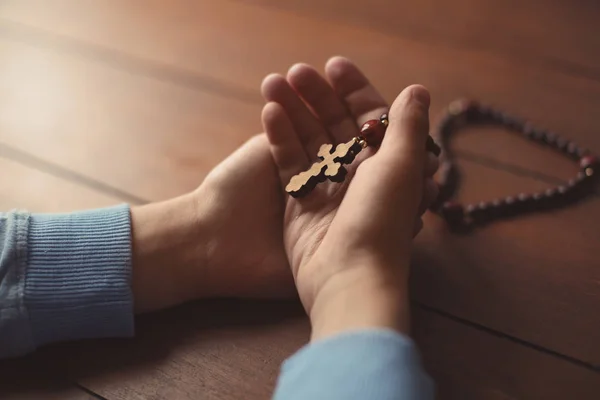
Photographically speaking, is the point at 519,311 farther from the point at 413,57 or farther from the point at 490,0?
the point at 490,0

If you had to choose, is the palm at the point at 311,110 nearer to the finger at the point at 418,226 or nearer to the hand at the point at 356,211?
the hand at the point at 356,211

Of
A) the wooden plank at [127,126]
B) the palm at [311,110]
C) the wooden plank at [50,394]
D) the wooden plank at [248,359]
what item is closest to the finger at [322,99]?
the palm at [311,110]

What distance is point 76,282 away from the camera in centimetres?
64

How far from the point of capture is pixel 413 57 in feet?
3.07

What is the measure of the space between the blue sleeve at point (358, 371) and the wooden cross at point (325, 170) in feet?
0.61

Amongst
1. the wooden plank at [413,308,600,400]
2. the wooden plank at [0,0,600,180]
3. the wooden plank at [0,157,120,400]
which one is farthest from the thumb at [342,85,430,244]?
the wooden plank at [0,157,120,400]

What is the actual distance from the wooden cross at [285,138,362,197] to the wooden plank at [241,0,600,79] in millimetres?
355

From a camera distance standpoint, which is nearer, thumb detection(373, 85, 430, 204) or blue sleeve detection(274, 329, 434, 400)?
blue sleeve detection(274, 329, 434, 400)

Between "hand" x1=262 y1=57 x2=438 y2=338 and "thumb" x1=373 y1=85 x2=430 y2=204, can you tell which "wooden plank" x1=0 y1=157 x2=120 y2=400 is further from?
"thumb" x1=373 y1=85 x2=430 y2=204

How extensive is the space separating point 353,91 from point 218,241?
0.22 meters

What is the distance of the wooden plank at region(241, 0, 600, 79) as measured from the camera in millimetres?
922


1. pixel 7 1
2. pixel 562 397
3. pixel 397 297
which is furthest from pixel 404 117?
pixel 7 1

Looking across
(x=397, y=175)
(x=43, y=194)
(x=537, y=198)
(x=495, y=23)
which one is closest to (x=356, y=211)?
(x=397, y=175)

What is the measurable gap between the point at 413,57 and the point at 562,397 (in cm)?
50
